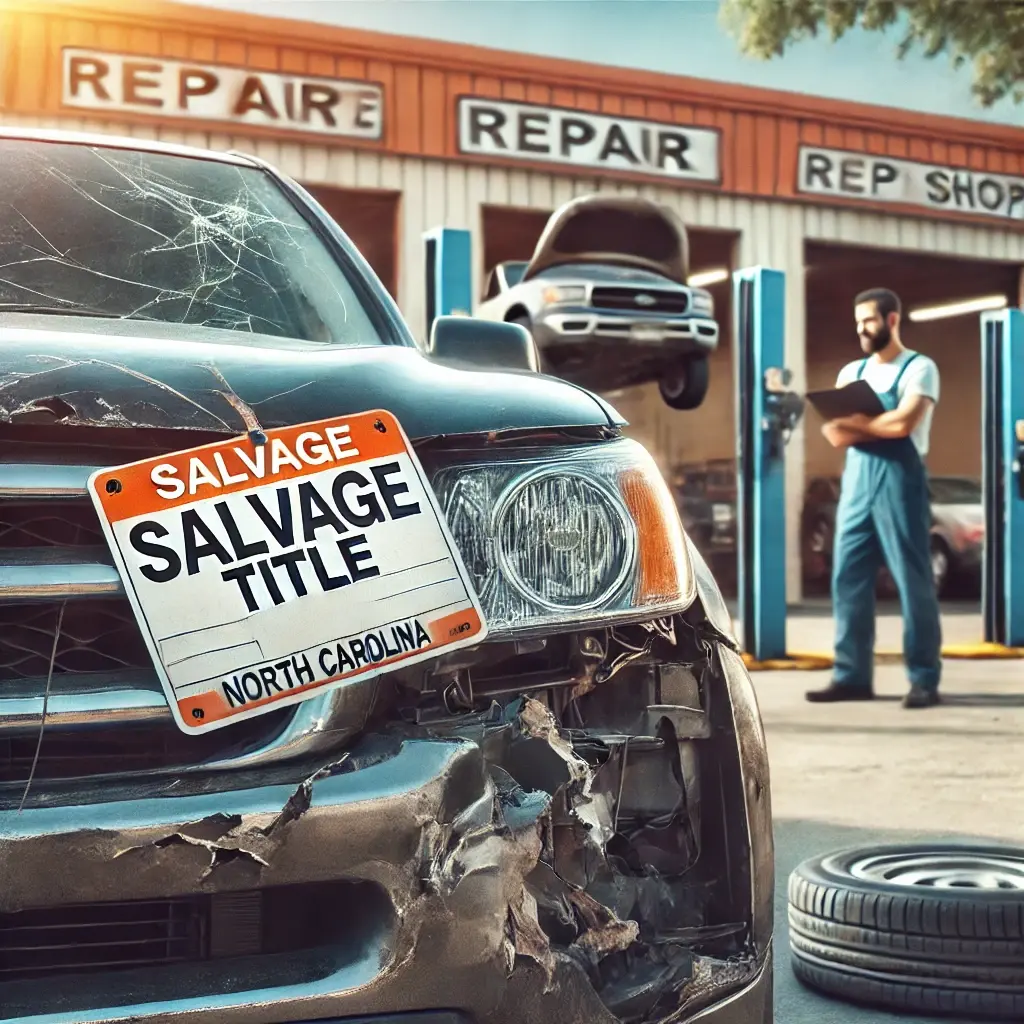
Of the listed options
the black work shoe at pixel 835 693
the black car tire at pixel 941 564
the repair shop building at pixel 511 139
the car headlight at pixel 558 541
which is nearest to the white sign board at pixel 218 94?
the repair shop building at pixel 511 139

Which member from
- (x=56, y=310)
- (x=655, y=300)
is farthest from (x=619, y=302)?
(x=56, y=310)

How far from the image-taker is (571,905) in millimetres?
1601

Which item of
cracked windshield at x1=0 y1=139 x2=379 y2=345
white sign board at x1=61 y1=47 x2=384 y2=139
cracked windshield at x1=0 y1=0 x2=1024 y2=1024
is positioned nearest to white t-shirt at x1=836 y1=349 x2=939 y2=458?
cracked windshield at x1=0 y1=0 x2=1024 y2=1024

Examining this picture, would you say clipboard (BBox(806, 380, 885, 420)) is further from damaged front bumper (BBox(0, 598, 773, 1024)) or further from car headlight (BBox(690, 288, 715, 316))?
damaged front bumper (BBox(0, 598, 773, 1024))

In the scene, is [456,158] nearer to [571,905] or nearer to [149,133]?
[149,133]

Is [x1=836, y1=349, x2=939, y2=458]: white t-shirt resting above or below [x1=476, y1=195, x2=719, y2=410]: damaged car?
below

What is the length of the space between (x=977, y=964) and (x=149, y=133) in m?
12.4

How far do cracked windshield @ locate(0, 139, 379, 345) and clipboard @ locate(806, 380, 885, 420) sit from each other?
14.2 feet

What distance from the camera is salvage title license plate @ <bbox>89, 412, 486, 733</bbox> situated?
4.96 ft

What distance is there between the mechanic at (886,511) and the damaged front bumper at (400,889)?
17.1ft

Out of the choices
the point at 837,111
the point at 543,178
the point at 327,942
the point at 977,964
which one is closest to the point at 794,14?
the point at 837,111

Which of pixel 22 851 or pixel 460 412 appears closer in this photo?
pixel 22 851

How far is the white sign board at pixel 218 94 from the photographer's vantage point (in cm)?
1305

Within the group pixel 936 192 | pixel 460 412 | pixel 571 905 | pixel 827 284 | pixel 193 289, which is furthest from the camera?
pixel 827 284
